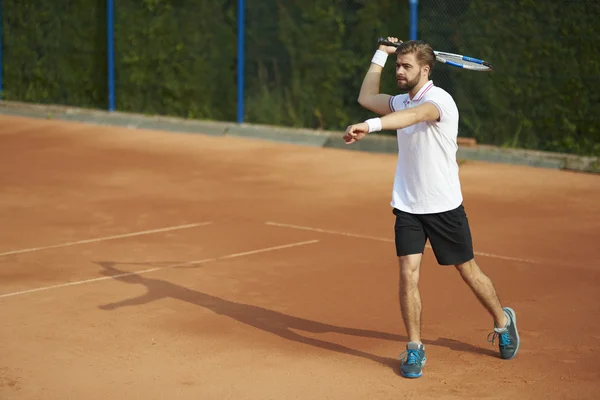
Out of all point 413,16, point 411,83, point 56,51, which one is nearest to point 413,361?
point 411,83

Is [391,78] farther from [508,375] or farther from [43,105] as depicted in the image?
[508,375]

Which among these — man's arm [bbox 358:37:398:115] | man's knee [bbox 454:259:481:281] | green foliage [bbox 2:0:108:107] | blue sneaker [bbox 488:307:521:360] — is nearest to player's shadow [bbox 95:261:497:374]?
blue sneaker [bbox 488:307:521:360]

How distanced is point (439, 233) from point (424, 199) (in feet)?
0.79

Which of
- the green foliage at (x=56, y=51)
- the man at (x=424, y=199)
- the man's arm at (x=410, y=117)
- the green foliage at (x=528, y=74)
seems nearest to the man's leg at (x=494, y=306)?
the man at (x=424, y=199)

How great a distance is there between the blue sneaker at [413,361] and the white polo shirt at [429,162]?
32.7 inches

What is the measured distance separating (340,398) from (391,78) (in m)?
12.0

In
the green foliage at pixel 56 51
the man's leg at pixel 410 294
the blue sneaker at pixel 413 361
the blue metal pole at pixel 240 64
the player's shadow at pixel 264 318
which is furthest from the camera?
the green foliage at pixel 56 51

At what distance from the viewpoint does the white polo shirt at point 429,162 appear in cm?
740

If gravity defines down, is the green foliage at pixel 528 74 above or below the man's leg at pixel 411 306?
above

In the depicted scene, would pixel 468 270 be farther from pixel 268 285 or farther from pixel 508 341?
pixel 268 285

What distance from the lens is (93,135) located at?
64.5ft

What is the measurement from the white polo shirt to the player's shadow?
3.41ft

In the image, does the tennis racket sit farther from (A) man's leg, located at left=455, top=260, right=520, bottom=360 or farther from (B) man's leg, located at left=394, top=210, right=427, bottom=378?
(A) man's leg, located at left=455, top=260, right=520, bottom=360

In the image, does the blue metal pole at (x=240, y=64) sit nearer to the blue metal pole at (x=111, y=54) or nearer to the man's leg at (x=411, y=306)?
the blue metal pole at (x=111, y=54)
